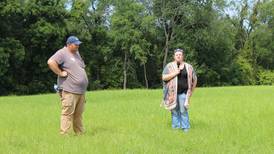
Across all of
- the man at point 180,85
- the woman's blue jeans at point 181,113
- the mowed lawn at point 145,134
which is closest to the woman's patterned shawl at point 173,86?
the man at point 180,85

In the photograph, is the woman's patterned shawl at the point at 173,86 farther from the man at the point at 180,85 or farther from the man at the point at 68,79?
the man at the point at 68,79

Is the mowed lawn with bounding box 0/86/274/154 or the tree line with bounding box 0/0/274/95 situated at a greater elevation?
the tree line with bounding box 0/0/274/95

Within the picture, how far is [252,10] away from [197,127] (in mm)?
63205

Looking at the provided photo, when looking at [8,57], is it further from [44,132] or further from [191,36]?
[44,132]

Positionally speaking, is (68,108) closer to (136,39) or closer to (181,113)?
(181,113)

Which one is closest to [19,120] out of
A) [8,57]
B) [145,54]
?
[8,57]

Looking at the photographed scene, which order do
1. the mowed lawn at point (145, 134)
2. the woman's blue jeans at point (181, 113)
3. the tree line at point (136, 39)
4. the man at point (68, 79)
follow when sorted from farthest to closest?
1. the tree line at point (136, 39)
2. the woman's blue jeans at point (181, 113)
3. the man at point (68, 79)
4. the mowed lawn at point (145, 134)

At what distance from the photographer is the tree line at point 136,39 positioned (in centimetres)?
4928

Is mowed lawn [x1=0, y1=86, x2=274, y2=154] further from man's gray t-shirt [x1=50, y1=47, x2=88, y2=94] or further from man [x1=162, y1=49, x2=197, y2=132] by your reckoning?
man's gray t-shirt [x1=50, y1=47, x2=88, y2=94]

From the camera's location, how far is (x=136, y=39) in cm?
6066

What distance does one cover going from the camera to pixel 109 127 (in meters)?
13.2

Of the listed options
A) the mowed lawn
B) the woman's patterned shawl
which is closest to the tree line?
the mowed lawn

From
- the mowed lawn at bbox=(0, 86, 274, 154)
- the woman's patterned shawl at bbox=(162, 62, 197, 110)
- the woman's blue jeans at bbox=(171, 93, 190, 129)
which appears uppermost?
the woman's patterned shawl at bbox=(162, 62, 197, 110)

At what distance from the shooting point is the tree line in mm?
49281
